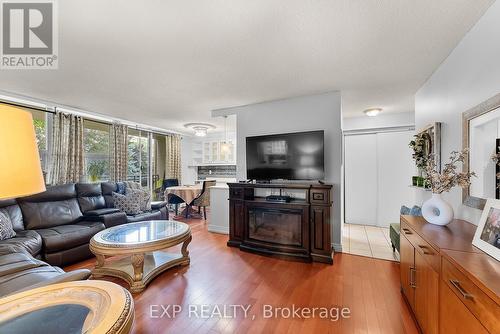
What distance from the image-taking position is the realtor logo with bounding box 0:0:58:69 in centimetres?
161

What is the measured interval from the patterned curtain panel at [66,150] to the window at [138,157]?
1.38 metres

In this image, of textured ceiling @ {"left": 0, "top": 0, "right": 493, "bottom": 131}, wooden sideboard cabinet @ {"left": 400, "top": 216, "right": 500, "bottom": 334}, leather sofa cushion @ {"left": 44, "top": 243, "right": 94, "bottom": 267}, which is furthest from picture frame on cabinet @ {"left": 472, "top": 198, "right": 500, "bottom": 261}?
leather sofa cushion @ {"left": 44, "top": 243, "right": 94, "bottom": 267}

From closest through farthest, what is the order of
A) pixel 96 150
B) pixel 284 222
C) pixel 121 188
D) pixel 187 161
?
1. pixel 284 222
2. pixel 121 188
3. pixel 96 150
4. pixel 187 161

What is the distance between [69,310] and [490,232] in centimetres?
224

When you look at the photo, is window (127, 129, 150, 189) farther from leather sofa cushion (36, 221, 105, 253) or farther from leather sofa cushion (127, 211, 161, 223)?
leather sofa cushion (36, 221, 105, 253)

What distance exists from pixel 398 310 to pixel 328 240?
106 cm

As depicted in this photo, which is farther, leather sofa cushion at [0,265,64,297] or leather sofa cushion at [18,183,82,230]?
leather sofa cushion at [18,183,82,230]

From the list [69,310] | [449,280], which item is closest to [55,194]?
[69,310]

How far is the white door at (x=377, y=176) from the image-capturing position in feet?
14.5

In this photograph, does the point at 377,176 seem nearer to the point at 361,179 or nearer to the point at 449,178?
the point at 361,179

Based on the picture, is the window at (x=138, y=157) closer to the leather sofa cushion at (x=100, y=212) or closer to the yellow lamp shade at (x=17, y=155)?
the leather sofa cushion at (x=100, y=212)

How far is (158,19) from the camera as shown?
171 cm

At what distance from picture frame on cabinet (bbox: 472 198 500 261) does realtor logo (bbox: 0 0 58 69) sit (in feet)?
10.5

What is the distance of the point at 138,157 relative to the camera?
586 cm
